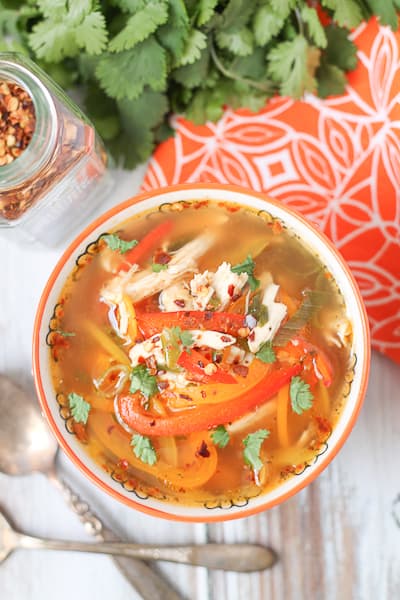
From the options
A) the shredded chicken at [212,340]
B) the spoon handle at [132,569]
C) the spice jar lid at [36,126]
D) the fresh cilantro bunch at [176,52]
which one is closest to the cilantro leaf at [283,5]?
the fresh cilantro bunch at [176,52]

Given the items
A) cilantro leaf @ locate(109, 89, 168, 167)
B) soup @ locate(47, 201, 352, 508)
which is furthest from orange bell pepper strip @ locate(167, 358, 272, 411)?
cilantro leaf @ locate(109, 89, 168, 167)

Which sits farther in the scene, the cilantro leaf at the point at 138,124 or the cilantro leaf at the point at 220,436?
the cilantro leaf at the point at 138,124

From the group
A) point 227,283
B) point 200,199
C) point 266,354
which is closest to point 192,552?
point 266,354

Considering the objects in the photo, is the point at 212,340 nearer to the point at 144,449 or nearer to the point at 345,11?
the point at 144,449

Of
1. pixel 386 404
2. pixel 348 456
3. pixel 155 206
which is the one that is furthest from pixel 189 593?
pixel 155 206

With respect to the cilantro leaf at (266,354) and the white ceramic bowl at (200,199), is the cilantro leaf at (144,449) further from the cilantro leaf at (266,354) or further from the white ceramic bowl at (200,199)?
the cilantro leaf at (266,354)

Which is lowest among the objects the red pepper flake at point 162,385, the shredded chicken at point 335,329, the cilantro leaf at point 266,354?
the red pepper flake at point 162,385
